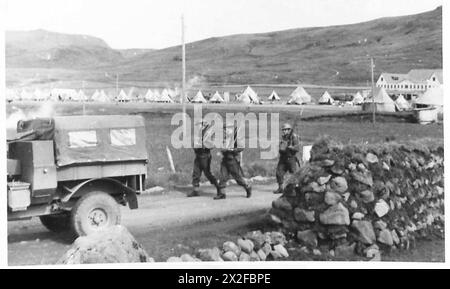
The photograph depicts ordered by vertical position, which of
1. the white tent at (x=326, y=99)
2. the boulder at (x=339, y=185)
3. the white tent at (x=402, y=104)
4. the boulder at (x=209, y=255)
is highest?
the white tent at (x=326, y=99)

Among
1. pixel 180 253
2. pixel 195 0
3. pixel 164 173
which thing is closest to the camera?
pixel 180 253

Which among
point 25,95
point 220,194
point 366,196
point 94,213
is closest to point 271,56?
point 220,194

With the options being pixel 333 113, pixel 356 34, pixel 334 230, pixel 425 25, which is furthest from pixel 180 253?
pixel 425 25

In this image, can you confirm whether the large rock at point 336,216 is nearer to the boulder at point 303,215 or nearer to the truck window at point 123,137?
the boulder at point 303,215

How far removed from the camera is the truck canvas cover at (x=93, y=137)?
20.5ft

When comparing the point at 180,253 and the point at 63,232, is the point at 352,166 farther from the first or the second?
the point at 63,232

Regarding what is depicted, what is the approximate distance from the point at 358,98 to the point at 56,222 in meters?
4.12

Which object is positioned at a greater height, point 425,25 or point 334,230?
point 425,25

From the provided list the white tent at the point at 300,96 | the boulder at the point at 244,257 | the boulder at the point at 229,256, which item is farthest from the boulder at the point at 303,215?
the white tent at the point at 300,96

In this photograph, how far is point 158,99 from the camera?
7.29 metres

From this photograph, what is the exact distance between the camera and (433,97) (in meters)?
6.91

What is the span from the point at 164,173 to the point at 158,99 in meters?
0.96

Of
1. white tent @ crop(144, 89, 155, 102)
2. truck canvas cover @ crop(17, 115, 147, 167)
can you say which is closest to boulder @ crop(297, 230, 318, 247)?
truck canvas cover @ crop(17, 115, 147, 167)

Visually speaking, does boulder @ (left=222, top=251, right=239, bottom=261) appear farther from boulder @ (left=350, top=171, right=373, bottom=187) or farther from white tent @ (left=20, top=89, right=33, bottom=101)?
white tent @ (left=20, top=89, right=33, bottom=101)
